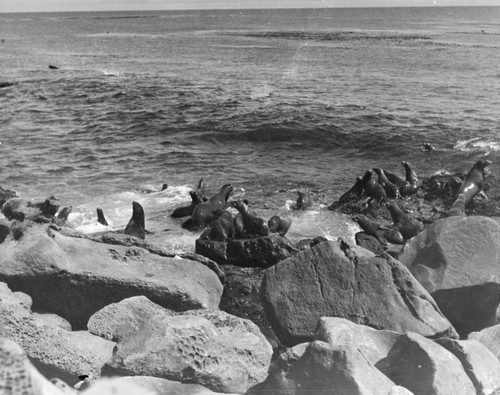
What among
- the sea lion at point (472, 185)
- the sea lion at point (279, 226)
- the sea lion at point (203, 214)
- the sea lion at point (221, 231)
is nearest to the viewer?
the sea lion at point (221, 231)

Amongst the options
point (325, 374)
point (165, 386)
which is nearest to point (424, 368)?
point (325, 374)

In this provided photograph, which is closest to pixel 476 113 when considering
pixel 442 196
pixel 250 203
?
pixel 442 196

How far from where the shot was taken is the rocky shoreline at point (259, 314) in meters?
5.30

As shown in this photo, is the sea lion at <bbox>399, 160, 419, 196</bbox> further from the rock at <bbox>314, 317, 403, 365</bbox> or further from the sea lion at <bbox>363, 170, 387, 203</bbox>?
the rock at <bbox>314, 317, 403, 365</bbox>

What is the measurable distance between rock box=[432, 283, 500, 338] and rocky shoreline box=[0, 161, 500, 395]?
0.04 ft

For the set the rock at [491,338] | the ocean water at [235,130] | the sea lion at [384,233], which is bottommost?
the ocean water at [235,130]

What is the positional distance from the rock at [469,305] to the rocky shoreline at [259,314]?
0.01 metres

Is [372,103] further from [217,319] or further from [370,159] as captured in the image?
[217,319]

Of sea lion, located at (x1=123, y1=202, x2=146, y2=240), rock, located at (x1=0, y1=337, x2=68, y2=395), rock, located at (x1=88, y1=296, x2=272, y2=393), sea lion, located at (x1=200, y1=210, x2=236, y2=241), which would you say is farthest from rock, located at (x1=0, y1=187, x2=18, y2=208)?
rock, located at (x1=0, y1=337, x2=68, y2=395)

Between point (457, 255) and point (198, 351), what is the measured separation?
374 cm

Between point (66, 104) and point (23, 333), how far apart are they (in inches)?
1002

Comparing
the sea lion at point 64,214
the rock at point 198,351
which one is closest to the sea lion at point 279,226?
the sea lion at point 64,214

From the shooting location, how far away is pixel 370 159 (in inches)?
768

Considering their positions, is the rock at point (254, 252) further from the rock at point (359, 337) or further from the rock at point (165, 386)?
the rock at point (165, 386)
